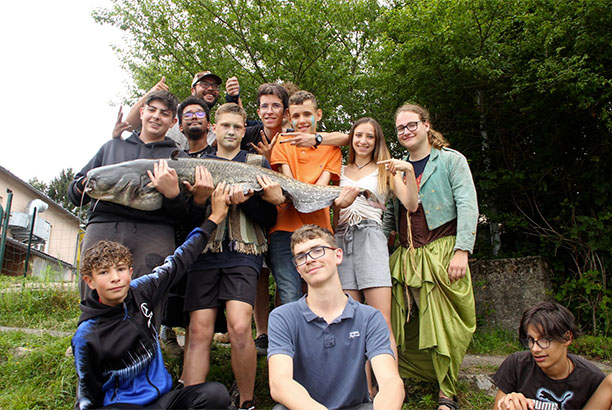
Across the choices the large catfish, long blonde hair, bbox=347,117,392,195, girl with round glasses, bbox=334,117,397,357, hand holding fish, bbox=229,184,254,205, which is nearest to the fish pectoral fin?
the large catfish

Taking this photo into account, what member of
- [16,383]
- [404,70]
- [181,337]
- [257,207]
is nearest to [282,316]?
[257,207]

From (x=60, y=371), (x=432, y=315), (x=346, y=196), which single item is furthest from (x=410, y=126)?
(x=60, y=371)

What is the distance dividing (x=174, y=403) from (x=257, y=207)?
150 centimetres

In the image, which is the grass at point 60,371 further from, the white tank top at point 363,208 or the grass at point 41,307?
the white tank top at point 363,208

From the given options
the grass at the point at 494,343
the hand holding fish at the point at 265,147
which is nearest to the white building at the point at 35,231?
the hand holding fish at the point at 265,147

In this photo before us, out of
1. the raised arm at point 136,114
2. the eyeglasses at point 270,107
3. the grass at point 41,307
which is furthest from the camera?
the grass at point 41,307

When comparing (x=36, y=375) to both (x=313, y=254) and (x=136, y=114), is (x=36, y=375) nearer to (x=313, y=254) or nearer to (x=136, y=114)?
(x=136, y=114)

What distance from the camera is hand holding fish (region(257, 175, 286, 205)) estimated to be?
3371 mm

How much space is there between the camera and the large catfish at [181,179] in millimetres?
3088

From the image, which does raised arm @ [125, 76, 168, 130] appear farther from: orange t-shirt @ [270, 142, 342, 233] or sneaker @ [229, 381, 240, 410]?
sneaker @ [229, 381, 240, 410]

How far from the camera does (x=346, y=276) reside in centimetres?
367

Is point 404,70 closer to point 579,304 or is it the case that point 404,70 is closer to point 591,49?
point 591,49

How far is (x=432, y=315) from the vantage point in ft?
12.0

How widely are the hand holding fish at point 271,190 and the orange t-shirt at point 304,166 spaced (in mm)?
327
